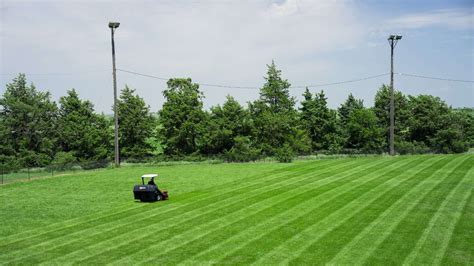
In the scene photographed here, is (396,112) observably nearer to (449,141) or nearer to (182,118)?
(449,141)

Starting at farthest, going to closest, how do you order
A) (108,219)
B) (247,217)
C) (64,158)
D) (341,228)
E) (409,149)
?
1. (64,158)
2. (409,149)
3. (108,219)
4. (247,217)
5. (341,228)

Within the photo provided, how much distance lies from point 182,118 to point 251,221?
123ft

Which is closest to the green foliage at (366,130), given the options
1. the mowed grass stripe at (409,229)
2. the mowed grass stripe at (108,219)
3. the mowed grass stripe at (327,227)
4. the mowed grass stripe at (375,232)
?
the mowed grass stripe at (327,227)

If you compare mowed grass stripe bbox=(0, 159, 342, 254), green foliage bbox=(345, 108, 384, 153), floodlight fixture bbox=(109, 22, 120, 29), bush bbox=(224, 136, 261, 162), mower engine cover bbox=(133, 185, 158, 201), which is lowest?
mowed grass stripe bbox=(0, 159, 342, 254)

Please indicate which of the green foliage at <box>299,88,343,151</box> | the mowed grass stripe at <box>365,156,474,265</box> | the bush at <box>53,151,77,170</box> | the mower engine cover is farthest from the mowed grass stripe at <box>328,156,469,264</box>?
the bush at <box>53,151,77,170</box>

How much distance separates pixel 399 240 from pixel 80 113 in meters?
49.3

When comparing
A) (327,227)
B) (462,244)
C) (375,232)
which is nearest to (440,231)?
(462,244)

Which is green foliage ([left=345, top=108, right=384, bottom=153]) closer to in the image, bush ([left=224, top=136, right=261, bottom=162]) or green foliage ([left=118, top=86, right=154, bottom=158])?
bush ([left=224, top=136, right=261, bottom=162])

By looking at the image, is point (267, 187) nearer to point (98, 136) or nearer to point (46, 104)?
point (98, 136)

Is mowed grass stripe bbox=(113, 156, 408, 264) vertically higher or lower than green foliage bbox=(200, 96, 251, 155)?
lower

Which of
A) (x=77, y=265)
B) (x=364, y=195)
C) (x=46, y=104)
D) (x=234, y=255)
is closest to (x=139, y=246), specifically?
(x=77, y=265)

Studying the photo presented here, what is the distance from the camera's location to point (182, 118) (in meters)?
55.3

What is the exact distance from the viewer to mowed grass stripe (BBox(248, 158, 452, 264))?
13930mm

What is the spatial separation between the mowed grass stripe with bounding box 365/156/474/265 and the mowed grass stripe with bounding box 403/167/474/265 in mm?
208
